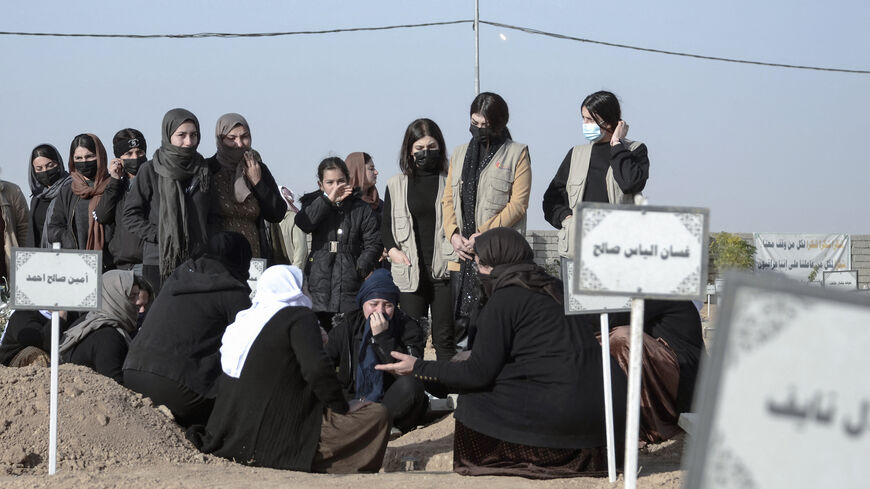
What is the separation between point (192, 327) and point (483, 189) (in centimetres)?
190

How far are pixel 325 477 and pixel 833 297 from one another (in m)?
3.81

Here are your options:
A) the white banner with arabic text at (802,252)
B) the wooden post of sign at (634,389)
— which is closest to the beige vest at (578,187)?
the wooden post of sign at (634,389)

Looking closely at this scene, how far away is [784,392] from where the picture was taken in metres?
1.69

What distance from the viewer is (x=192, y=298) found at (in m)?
6.10

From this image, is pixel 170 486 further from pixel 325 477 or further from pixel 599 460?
pixel 599 460

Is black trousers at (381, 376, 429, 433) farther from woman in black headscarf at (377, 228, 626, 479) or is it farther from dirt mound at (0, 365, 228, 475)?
woman in black headscarf at (377, 228, 626, 479)

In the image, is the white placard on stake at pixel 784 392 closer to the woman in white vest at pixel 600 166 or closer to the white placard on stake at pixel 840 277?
the woman in white vest at pixel 600 166

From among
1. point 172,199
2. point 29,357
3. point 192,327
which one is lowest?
point 29,357

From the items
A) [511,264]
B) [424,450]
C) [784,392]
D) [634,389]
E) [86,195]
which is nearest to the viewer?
[784,392]

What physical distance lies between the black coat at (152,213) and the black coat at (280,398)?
1.61m

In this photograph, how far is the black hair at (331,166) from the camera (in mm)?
7957

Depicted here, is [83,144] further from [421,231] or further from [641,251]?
[641,251]

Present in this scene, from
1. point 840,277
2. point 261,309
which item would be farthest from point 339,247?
point 840,277

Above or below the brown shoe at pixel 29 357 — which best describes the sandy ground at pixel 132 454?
below
